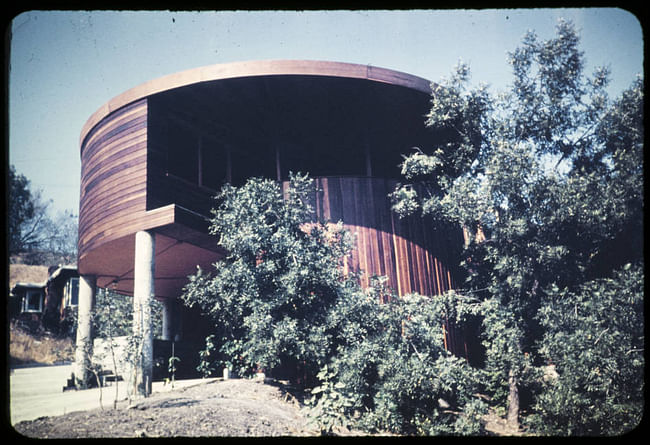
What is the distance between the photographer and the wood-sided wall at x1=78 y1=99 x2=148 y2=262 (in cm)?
1048

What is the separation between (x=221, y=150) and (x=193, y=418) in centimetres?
853

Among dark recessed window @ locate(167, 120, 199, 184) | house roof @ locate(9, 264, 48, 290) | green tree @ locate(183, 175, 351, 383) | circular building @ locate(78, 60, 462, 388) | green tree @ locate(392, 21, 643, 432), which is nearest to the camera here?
green tree @ locate(183, 175, 351, 383)

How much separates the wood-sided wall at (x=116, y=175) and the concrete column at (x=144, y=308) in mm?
433

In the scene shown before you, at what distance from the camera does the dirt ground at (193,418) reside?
679 centimetres

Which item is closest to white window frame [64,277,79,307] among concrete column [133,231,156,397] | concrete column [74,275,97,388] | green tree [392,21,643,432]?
concrete column [74,275,97,388]

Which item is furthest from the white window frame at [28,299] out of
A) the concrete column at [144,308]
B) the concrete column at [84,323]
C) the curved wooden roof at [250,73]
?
the concrete column at [144,308]

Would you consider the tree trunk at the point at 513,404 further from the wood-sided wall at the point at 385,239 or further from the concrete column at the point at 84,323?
the concrete column at the point at 84,323

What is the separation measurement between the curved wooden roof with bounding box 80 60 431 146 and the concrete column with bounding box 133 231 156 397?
290 cm

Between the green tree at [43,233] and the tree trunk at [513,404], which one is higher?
the green tree at [43,233]

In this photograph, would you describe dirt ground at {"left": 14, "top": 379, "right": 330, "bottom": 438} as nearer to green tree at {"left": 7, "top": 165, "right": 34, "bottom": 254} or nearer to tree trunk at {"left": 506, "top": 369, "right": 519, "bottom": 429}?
tree trunk at {"left": 506, "top": 369, "right": 519, "bottom": 429}

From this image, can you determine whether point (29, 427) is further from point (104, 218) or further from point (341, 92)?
point (341, 92)

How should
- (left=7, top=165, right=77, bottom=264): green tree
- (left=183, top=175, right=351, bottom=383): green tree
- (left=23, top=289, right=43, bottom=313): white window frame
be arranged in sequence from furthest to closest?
1. (left=23, top=289, right=43, bottom=313): white window frame
2. (left=7, top=165, right=77, bottom=264): green tree
3. (left=183, top=175, right=351, bottom=383): green tree

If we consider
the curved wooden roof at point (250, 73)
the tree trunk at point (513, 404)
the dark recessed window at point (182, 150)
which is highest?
the curved wooden roof at point (250, 73)
